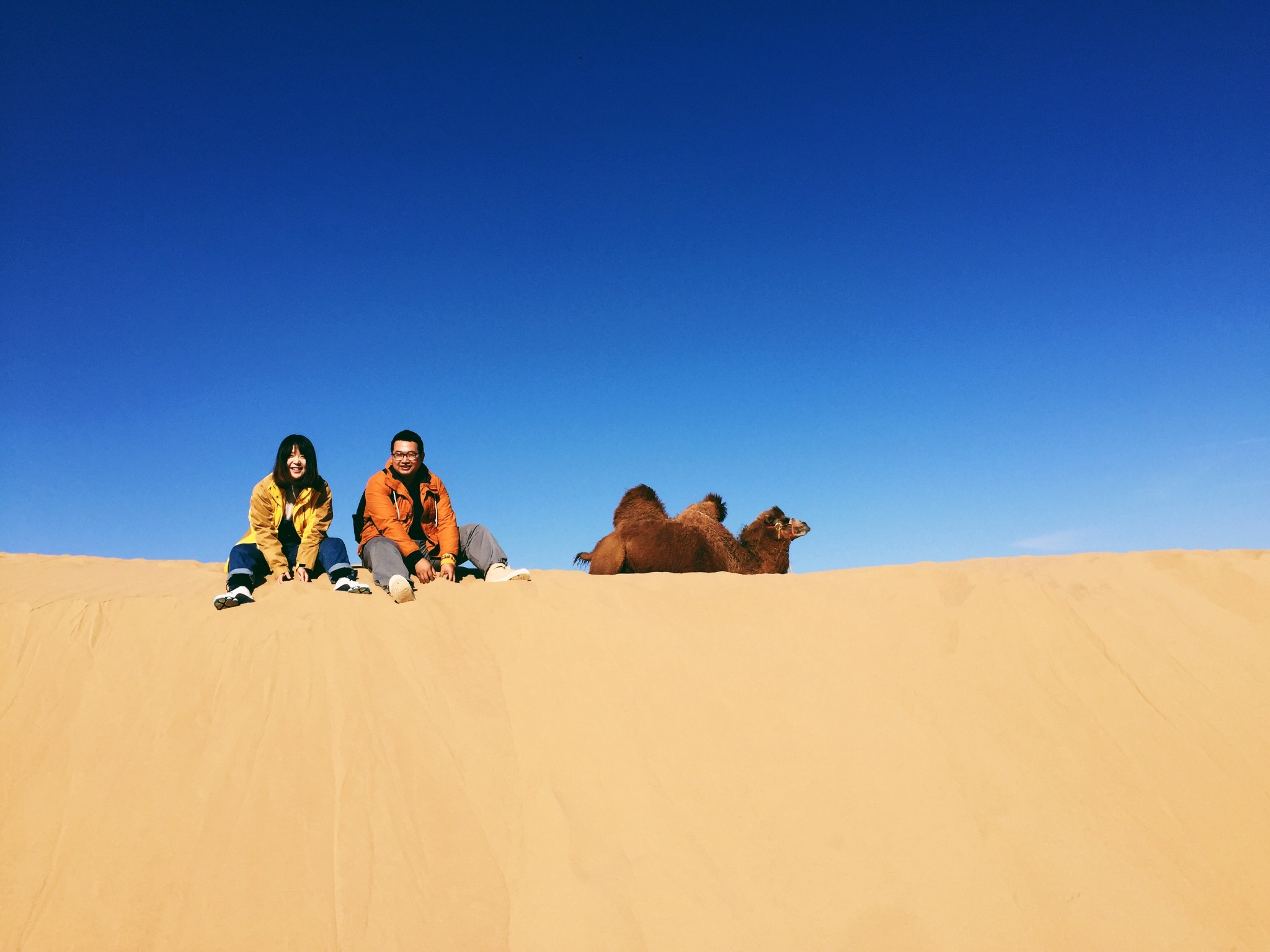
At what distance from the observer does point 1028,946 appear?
320 cm

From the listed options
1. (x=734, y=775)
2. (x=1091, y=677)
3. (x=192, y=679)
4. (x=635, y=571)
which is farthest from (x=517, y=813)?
(x=635, y=571)

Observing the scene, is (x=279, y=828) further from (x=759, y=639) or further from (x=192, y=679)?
(x=759, y=639)

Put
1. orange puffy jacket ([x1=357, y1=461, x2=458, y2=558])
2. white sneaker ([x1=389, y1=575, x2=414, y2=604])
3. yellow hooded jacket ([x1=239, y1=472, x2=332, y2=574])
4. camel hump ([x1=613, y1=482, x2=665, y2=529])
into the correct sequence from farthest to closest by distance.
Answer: camel hump ([x1=613, y1=482, x2=665, y2=529]), orange puffy jacket ([x1=357, y1=461, x2=458, y2=558]), yellow hooded jacket ([x1=239, y1=472, x2=332, y2=574]), white sneaker ([x1=389, y1=575, x2=414, y2=604])

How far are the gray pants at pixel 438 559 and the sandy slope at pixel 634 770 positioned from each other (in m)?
0.35

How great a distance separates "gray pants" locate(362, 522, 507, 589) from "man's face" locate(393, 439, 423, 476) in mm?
596

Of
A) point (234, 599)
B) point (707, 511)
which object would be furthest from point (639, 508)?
point (234, 599)

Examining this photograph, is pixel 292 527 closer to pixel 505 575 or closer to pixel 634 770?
pixel 505 575

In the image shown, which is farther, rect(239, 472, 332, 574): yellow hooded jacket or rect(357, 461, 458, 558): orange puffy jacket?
rect(357, 461, 458, 558): orange puffy jacket

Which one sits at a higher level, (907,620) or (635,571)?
(635,571)

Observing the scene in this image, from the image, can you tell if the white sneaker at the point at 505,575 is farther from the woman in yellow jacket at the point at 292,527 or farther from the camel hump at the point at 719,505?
the camel hump at the point at 719,505

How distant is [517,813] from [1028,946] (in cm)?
241

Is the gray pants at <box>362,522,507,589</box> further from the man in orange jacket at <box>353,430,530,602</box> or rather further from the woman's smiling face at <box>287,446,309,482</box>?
the woman's smiling face at <box>287,446,309,482</box>

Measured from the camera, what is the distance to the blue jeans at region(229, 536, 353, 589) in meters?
5.18

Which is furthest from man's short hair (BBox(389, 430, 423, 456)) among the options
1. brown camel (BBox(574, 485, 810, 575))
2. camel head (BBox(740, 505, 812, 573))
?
camel head (BBox(740, 505, 812, 573))
